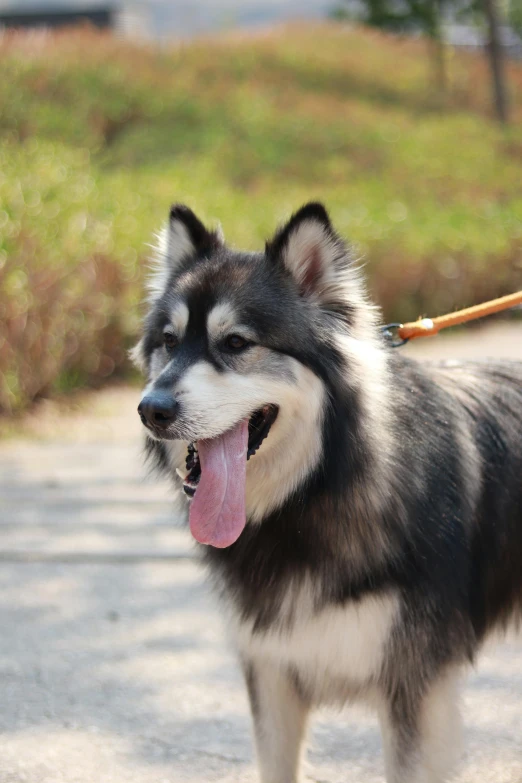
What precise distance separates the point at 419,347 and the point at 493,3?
12806 millimetres

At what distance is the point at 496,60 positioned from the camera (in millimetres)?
21609

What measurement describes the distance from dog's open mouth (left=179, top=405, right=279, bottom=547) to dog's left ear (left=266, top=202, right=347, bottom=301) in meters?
0.44

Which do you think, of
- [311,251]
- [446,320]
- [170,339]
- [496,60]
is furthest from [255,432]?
[496,60]

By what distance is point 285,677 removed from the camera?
301cm

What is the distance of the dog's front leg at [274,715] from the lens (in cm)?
303

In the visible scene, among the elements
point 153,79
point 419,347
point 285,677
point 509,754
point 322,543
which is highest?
point 153,79

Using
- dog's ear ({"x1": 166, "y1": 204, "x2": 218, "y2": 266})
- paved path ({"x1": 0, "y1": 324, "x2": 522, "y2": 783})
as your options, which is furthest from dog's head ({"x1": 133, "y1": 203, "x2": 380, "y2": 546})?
paved path ({"x1": 0, "y1": 324, "x2": 522, "y2": 783})

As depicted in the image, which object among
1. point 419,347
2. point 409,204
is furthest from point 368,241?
point 409,204

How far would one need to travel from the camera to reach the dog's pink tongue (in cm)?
278

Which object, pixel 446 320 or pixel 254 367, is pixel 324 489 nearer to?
pixel 254 367

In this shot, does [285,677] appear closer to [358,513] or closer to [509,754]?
[358,513]

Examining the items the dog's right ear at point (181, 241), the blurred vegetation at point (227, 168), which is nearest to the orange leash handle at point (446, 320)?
the dog's right ear at point (181, 241)

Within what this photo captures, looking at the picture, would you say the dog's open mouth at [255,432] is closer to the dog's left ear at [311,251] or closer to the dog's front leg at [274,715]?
the dog's left ear at [311,251]

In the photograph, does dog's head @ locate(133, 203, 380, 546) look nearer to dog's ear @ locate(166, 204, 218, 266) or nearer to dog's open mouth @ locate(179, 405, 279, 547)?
dog's open mouth @ locate(179, 405, 279, 547)
